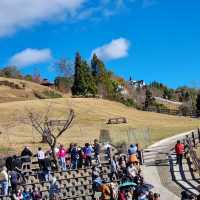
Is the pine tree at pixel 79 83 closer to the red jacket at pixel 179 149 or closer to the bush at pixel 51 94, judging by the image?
the bush at pixel 51 94

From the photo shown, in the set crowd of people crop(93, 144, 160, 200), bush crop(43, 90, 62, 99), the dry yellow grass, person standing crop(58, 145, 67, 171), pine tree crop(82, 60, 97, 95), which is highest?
pine tree crop(82, 60, 97, 95)

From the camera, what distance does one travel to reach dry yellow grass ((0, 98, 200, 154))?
2087 inches

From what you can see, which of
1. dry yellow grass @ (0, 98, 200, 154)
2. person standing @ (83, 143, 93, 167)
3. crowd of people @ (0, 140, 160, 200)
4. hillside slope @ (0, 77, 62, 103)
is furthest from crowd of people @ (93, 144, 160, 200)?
hillside slope @ (0, 77, 62, 103)

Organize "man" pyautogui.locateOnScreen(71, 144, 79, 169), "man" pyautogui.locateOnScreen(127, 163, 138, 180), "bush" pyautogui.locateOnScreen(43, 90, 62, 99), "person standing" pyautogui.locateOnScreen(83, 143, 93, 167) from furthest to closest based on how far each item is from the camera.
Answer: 1. "bush" pyautogui.locateOnScreen(43, 90, 62, 99)
2. "person standing" pyautogui.locateOnScreen(83, 143, 93, 167)
3. "man" pyautogui.locateOnScreen(71, 144, 79, 169)
4. "man" pyautogui.locateOnScreen(127, 163, 138, 180)

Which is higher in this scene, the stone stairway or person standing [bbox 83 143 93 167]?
person standing [bbox 83 143 93 167]

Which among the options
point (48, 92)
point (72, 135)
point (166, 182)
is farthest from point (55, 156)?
point (48, 92)

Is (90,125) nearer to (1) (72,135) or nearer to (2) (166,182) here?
(1) (72,135)

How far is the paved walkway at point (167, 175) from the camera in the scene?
89.0 feet

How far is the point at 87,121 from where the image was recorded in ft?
235

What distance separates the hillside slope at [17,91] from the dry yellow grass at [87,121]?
40.5 feet

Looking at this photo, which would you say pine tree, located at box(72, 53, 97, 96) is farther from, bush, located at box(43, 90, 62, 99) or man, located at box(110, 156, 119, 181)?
man, located at box(110, 156, 119, 181)

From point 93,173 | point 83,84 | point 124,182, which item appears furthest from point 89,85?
point 124,182

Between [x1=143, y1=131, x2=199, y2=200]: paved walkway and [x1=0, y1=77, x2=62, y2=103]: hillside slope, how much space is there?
5695 cm

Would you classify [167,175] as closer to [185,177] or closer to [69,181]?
[185,177]
